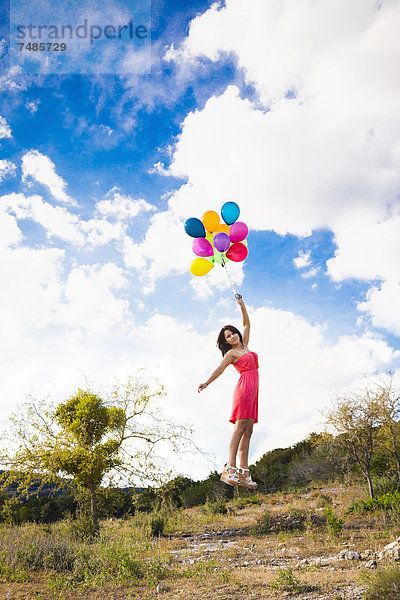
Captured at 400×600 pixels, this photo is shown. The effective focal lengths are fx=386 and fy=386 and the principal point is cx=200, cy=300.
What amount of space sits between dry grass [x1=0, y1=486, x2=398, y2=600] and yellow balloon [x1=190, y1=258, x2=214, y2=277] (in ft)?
18.5

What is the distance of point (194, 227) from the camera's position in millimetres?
4266

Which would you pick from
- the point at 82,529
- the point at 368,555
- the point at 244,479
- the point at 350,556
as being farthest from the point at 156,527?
the point at 244,479

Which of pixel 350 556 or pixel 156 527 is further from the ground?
pixel 350 556

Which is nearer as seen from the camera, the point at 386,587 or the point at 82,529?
the point at 386,587

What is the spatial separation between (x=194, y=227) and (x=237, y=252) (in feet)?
1.80

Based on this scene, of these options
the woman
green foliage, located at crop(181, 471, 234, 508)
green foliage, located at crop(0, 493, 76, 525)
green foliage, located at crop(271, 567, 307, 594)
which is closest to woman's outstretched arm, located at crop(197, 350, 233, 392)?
the woman

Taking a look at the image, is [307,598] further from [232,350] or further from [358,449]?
[358,449]

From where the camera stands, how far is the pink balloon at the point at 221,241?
13.6 feet

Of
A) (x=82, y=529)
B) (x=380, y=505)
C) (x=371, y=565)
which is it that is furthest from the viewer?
(x=380, y=505)

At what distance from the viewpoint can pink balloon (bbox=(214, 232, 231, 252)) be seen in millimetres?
4145

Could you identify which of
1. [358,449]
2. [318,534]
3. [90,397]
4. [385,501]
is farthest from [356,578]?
[358,449]

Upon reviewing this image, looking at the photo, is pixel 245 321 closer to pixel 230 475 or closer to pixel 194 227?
pixel 194 227

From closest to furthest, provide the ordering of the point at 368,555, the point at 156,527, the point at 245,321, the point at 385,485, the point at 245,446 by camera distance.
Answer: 1. the point at 245,446
2. the point at 245,321
3. the point at 368,555
4. the point at 156,527
5. the point at 385,485

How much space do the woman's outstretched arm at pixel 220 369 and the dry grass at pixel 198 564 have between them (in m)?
5.24
